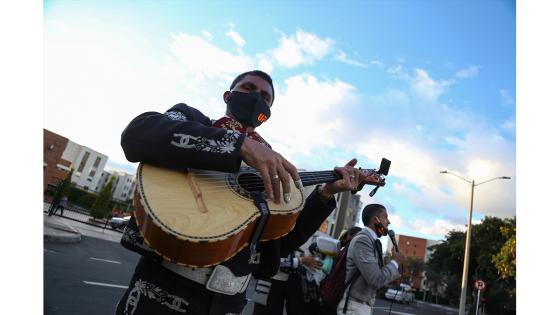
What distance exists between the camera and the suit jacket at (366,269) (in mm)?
A: 3189

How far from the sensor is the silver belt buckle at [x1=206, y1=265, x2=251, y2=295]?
1.22 m

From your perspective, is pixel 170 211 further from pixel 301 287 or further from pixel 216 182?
pixel 301 287

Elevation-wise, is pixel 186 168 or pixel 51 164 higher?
pixel 51 164

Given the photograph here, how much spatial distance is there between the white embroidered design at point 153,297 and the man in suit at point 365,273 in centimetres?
246

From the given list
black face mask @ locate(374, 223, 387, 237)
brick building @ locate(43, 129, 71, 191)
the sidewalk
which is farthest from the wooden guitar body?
the sidewalk

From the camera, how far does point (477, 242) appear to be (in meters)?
32.3

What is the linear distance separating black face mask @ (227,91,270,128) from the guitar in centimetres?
46

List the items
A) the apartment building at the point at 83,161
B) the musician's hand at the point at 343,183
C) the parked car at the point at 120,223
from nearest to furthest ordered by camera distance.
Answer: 1. the parked car at the point at 120,223
2. the musician's hand at the point at 343,183
3. the apartment building at the point at 83,161

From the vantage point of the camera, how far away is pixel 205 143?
123cm

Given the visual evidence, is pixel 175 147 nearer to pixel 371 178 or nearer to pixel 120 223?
pixel 371 178

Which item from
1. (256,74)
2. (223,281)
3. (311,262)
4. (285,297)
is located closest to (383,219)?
(311,262)

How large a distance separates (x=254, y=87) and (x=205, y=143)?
76 cm

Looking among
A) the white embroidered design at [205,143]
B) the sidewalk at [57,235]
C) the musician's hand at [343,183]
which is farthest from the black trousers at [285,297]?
the sidewalk at [57,235]

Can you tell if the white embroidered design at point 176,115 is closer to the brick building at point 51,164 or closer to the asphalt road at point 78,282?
the brick building at point 51,164
